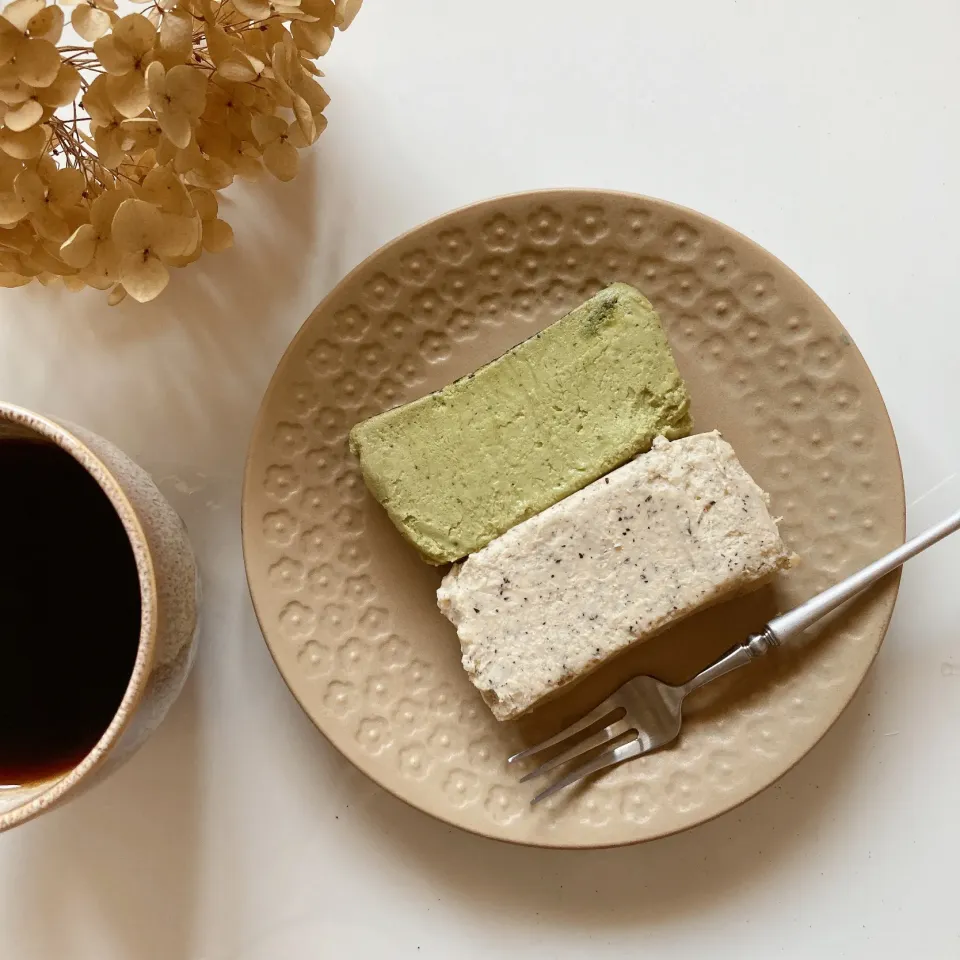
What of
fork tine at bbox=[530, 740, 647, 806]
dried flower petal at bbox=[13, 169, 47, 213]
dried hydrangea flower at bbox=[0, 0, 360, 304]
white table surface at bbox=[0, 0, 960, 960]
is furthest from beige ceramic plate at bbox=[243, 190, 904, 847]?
dried flower petal at bbox=[13, 169, 47, 213]

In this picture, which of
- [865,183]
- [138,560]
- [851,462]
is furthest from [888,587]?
[138,560]

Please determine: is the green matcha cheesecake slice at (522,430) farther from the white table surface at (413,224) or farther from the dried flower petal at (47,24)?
the dried flower petal at (47,24)

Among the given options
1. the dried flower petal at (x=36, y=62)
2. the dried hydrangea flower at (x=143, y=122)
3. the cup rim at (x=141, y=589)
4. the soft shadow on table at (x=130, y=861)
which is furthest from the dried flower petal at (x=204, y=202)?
the soft shadow on table at (x=130, y=861)

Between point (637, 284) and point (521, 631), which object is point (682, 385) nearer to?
point (637, 284)

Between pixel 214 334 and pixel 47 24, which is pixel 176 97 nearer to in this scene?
pixel 47 24

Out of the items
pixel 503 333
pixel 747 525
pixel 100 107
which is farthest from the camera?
pixel 503 333

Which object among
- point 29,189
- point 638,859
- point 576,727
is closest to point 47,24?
point 29,189

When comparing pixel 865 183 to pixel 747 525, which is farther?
pixel 865 183
